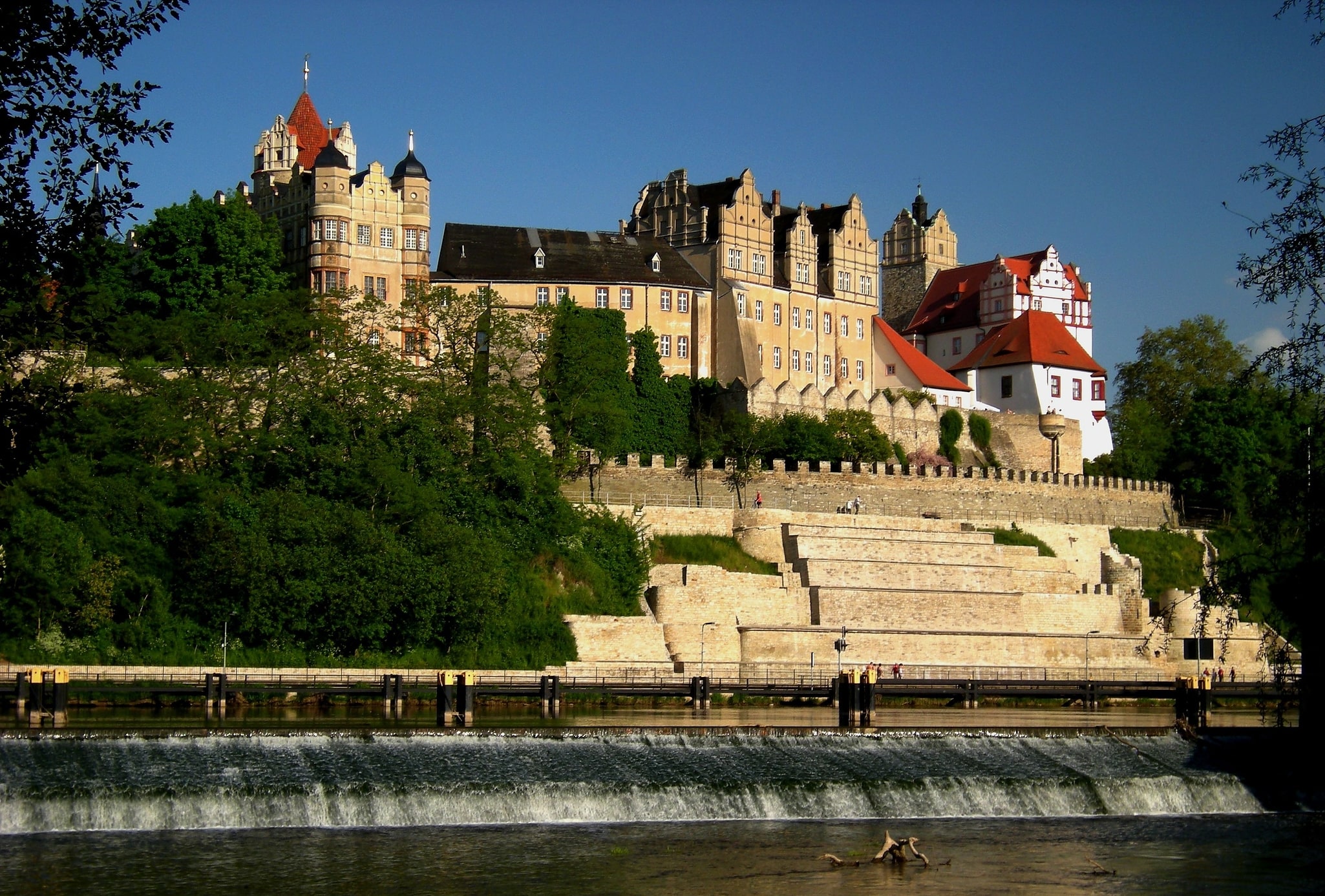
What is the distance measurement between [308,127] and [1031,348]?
4180 cm

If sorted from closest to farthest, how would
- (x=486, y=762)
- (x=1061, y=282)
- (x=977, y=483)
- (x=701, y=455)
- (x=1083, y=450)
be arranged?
(x=486, y=762)
(x=701, y=455)
(x=977, y=483)
(x=1083, y=450)
(x=1061, y=282)

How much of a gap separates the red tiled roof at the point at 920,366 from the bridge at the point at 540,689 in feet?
105

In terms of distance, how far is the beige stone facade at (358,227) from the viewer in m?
72.5

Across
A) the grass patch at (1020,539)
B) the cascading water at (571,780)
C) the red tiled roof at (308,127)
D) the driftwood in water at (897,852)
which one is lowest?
the driftwood in water at (897,852)

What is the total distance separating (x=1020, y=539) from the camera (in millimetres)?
70750

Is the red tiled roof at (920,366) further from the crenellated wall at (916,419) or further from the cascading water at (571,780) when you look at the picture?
the cascading water at (571,780)

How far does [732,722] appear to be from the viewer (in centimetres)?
4278

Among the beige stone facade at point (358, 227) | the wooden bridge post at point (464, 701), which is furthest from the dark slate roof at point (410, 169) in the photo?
the wooden bridge post at point (464, 701)

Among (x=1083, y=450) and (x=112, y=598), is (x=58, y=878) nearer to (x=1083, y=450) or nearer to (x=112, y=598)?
(x=112, y=598)

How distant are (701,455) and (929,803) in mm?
34536

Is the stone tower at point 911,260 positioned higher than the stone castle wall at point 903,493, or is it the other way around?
the stone tower at point 911,260

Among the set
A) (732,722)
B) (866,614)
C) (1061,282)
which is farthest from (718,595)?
(1061,282)

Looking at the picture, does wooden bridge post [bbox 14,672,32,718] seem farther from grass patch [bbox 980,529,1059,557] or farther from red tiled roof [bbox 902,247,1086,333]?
red tiled roof [bbox 902,247,1086,333]

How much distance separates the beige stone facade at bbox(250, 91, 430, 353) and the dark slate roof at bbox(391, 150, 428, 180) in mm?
28
